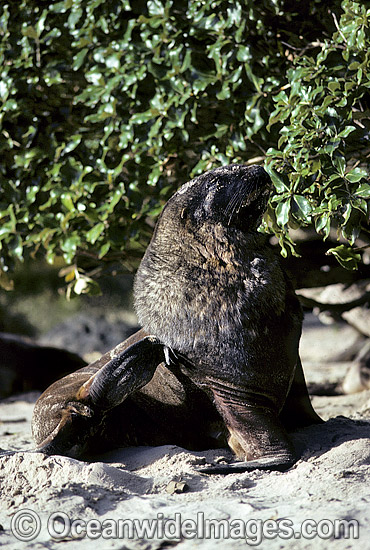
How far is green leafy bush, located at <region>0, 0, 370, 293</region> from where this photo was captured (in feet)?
11.2

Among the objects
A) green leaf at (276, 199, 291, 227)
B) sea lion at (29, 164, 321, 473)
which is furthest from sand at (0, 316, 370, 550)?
green leaf at (276, 199, 291, 227)

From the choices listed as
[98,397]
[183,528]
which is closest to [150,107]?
[98,397]

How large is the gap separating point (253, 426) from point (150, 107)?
2.24 metres

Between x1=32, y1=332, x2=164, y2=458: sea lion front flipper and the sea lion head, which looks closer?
x1=32, y1=332, x2=164, y2=458: sea lion front flipper

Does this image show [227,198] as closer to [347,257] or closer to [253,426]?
[347,257]

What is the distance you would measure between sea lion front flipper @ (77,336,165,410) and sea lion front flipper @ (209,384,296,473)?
0.31 m

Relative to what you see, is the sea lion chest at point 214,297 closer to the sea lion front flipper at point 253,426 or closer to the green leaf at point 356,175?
the sea lion front flipper at point 253,426

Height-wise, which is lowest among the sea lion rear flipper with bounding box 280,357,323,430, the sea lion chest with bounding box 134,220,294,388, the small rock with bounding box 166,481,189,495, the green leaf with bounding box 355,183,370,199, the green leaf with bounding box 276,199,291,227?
the sea lion rear flipper with bounding box 280,357,323,430

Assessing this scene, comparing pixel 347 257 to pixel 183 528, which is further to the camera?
pixel 347 257

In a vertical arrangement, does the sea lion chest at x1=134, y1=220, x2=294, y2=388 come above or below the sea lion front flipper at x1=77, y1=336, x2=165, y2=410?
above

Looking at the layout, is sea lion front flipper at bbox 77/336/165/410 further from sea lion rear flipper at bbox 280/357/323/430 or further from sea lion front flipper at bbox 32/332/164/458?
sea lion rear flipper at bbox 280/357/323/430

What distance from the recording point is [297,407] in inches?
141

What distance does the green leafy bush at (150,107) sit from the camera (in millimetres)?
3412

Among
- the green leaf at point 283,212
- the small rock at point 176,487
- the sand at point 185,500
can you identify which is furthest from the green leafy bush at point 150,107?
the small rock at point 176,487
